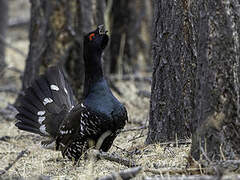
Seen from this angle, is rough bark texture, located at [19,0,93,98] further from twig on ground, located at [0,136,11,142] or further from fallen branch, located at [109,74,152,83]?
fallen branch, located at [109,74,152,83]

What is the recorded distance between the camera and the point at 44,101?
21.8 feet

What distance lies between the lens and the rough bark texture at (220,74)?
3660mm

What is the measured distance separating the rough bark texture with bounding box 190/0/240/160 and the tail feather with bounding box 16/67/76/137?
3.12m

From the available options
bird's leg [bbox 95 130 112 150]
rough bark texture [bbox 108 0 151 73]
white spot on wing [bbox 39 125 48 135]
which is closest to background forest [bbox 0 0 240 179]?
bird's leg [bbox 95 130 112 150]

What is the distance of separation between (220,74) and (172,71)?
1540 millimetres

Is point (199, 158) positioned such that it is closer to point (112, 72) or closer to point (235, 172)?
point (235, 172)

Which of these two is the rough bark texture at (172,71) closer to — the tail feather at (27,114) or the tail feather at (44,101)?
the tail feather at (44,101)

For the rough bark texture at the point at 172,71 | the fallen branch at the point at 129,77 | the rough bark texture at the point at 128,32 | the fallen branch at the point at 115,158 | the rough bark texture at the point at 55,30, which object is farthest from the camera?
the rough bark texture at the point at 128,32

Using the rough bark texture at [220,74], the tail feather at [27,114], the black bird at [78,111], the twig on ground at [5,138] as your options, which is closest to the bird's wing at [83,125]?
the black bird at [78,111]

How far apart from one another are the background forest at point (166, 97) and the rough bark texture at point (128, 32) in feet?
8.52

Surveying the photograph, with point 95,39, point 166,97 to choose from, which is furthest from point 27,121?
point 166,97

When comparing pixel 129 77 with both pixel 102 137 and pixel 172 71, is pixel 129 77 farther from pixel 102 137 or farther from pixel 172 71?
pixel 102 137

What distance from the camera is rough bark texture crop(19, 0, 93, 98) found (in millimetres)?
8680

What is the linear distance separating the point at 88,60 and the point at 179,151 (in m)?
1.60
